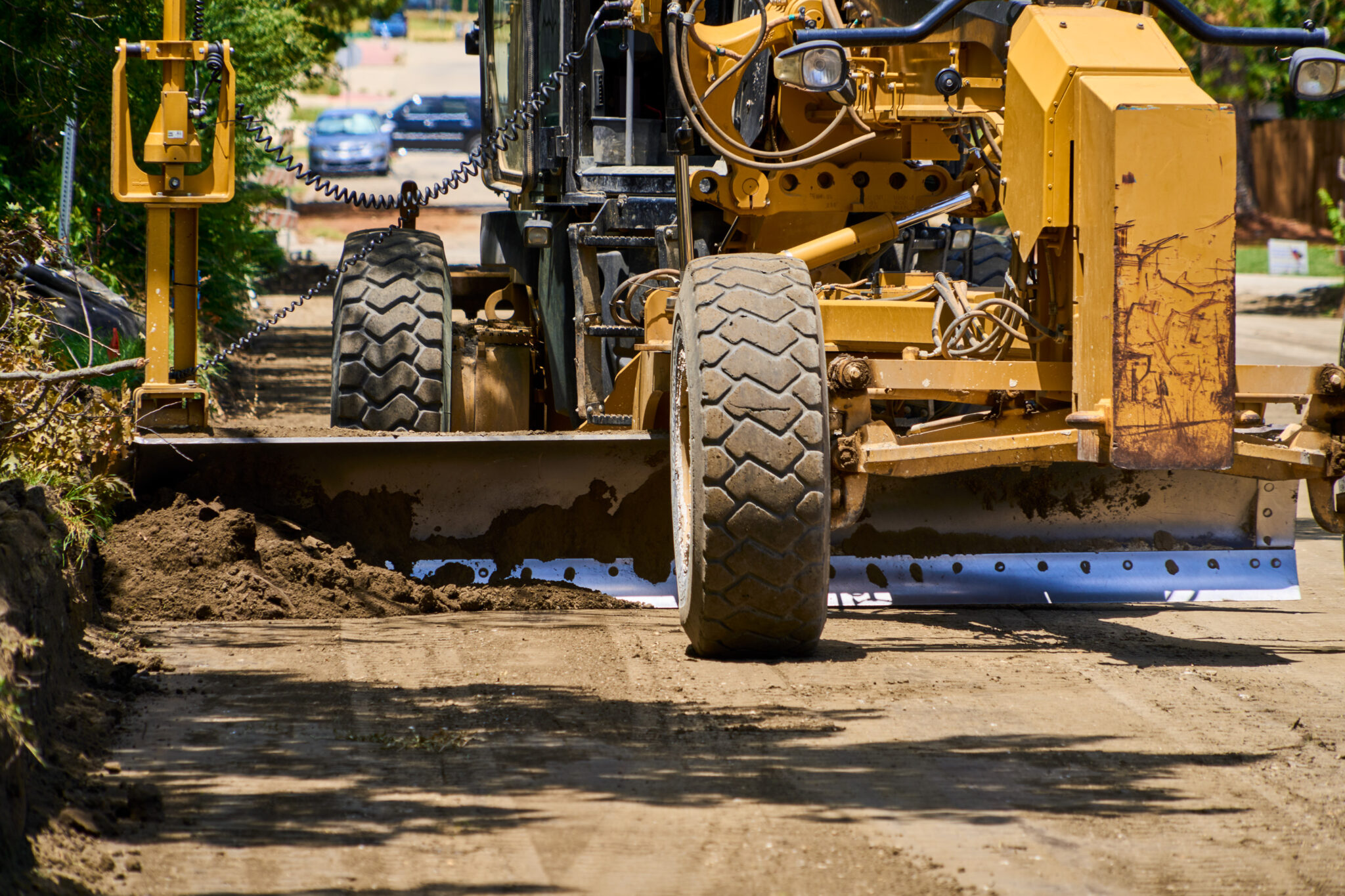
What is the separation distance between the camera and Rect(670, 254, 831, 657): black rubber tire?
15.9 ft

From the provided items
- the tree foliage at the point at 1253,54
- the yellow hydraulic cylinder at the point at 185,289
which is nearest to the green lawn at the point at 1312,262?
the tree foliage at the point at 1253,54

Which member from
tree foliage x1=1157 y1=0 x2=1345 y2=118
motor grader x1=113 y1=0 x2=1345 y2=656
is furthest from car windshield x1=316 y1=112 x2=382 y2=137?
motor grader x1=113 y1=0 x2=1345 y2=656

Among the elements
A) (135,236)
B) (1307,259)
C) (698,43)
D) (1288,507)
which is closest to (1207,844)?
(1288,507)

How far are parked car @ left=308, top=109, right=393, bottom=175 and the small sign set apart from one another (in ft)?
66.2

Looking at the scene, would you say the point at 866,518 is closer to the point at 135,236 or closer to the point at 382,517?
the point at 382,517

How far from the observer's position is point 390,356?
22.9 feet

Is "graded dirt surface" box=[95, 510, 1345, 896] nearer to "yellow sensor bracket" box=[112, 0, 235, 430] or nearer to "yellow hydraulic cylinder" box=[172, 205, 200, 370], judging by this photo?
"yellow sensor bracket" box=[112, 0, 235, 430]

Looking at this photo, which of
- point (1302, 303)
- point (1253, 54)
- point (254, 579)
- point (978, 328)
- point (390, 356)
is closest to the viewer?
point (978, 328)

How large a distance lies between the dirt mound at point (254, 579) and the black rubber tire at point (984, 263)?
11.8ft

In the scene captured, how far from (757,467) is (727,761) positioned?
1.08 metres

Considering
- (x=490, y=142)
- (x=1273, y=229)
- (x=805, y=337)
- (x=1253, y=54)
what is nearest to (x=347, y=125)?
(x=1253, y=54)

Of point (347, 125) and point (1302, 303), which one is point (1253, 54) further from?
point (347, 125)

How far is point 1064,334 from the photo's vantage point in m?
5.15

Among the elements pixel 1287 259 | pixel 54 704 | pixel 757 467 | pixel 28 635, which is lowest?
pixel 54 704
